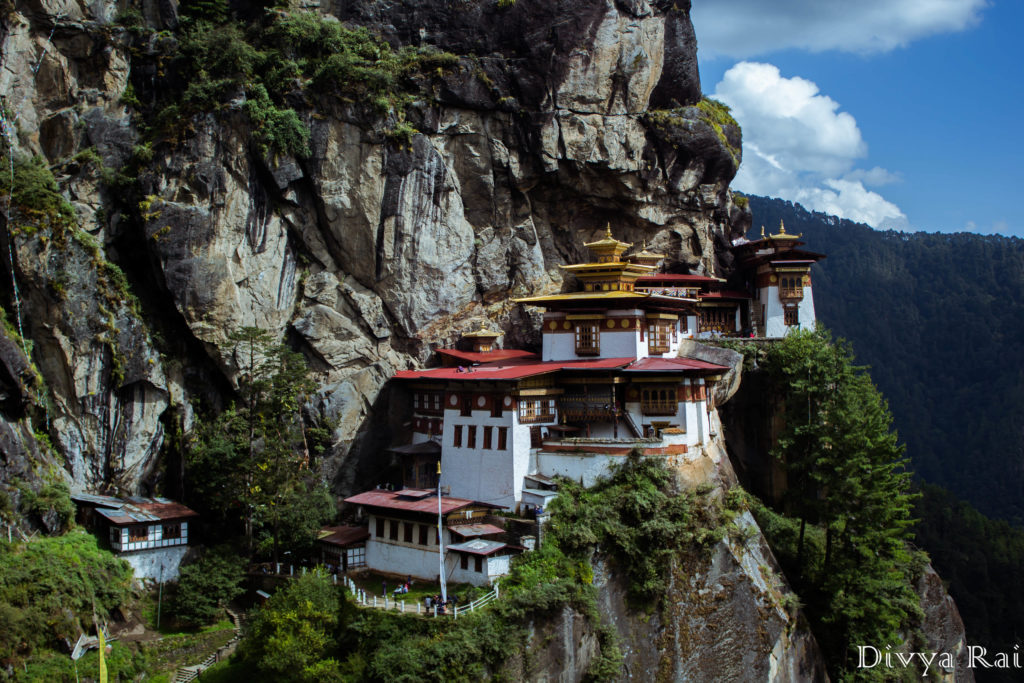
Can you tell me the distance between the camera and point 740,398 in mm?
44688

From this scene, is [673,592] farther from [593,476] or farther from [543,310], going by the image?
[543,310]

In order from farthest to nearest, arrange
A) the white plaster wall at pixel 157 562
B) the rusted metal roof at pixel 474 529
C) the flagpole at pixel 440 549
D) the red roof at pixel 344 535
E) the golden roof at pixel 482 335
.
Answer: the golden roof at pixel 482 335 < the red roof at pixel 344 535 < the white plaster wall at pixel 157 562 < the rusted metal roof at pixel 474 529 < the flagpole at pixel 440 549

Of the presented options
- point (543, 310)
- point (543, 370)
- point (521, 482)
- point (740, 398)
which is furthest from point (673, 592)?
point (543, 310)

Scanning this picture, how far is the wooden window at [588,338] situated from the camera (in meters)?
40.6

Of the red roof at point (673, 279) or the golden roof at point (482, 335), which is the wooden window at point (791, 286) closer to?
the red roof at point (673, 279)

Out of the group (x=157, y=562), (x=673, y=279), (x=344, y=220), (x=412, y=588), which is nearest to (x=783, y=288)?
(x=673, y=279)

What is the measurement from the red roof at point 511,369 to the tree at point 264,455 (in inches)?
215

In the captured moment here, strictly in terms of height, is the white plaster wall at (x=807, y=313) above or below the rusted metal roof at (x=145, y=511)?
above

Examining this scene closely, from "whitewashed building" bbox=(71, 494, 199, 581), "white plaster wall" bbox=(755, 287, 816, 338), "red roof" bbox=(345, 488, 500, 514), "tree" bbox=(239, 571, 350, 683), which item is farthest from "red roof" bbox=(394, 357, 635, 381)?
"white plaster wall" bbox=(755, 287, 816, 338)

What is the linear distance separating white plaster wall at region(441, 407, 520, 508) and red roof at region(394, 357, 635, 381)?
162 centimetres

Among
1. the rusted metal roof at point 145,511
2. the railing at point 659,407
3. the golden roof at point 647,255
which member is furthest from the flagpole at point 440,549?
the golden roof at point 647,255

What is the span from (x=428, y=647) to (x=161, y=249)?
21.7m

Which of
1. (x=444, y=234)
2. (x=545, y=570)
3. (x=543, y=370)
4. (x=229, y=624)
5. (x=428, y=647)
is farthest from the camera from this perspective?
(x=444, y=234)

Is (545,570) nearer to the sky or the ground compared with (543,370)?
nearer to the ground
